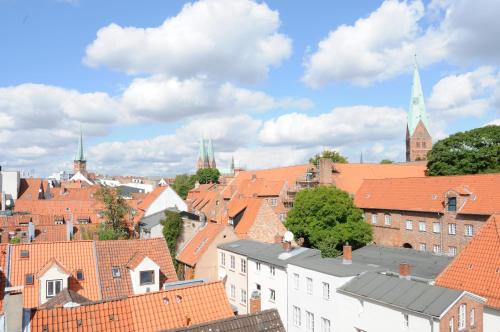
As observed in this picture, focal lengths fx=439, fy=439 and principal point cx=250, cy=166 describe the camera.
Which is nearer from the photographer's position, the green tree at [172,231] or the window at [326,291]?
the window at [326,291]

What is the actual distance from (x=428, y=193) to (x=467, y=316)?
1205 inches

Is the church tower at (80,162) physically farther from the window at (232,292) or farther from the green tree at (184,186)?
the window at (232,292)

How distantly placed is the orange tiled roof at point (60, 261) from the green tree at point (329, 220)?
25.6 metres

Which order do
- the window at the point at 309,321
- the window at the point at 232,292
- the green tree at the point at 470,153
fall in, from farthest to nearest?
the green tree at the point at 470,153
the window at the point at 232,292
the window at the point at 309,321

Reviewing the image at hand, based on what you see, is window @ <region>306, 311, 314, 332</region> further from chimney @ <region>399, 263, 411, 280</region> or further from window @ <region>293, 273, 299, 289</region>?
chimney @ <region>399, 263, 411, 280</region>

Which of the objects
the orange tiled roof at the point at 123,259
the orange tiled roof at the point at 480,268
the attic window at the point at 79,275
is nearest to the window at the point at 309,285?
the orange tiled roof at the point at 480,268

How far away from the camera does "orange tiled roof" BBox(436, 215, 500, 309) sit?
81.7 ft

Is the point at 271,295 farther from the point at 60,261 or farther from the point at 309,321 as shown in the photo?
the point at 60,261

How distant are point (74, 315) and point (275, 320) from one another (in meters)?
8.06

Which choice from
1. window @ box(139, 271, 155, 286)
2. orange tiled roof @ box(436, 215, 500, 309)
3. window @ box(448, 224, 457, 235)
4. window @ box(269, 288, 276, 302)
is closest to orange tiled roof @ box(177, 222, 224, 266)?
Answer: window @ box(269, 288, 276, 302)

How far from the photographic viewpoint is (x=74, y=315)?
1758 cm

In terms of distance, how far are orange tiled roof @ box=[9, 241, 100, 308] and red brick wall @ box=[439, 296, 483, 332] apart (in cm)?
1934

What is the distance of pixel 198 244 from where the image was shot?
41812 millimetres

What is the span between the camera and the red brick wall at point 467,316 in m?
20.5
